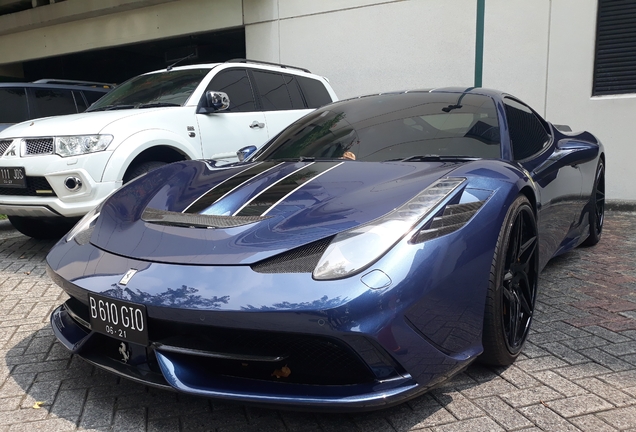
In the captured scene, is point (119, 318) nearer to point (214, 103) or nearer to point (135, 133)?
point (135, 133)

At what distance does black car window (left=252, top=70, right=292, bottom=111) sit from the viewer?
598cm

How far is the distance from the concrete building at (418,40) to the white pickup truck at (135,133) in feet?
7.49

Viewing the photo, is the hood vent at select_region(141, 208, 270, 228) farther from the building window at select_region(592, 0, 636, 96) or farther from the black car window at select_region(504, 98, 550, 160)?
the building window at select_region(592, 0, 636, 96)

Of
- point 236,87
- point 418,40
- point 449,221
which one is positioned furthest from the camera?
point 418,40

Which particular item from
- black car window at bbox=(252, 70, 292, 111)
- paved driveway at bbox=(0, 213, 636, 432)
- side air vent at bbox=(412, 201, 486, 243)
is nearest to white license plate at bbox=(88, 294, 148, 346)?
paved driveway at bbox=(0, 213, 636, 432)

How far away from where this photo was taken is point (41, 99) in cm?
713

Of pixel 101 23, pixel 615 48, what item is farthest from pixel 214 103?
pixel 101 23

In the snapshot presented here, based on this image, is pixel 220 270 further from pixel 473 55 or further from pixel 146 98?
pixel 473 55

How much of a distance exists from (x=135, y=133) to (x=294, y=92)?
2.43m

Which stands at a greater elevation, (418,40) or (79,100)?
(418,40)

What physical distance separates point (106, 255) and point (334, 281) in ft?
3.23

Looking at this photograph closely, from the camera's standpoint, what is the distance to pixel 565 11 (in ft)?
22.7

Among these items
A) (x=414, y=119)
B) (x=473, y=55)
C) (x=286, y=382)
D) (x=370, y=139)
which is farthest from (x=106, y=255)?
(x=473, y=55)

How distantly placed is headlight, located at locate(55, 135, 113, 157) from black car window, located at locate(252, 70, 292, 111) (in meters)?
2.14
